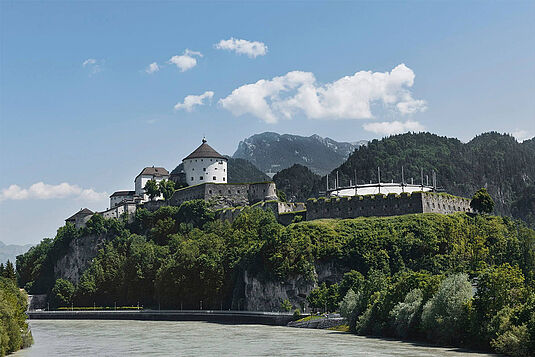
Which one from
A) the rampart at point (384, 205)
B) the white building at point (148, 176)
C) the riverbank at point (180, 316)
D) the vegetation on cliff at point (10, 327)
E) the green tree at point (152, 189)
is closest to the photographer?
the vegetation on cliff at point (10, 327)

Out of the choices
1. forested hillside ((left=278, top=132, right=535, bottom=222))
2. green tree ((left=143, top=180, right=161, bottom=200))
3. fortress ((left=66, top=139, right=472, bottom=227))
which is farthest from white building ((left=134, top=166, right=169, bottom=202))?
forested hillside ((left=278, top=132, right=535, bottom=222))

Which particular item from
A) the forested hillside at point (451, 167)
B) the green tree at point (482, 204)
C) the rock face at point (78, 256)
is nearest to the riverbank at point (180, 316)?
the rock face at point (78, 256)

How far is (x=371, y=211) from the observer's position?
77.9 m

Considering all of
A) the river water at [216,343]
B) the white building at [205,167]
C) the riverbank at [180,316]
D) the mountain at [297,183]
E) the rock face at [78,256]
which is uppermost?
the mountain at [297,183]

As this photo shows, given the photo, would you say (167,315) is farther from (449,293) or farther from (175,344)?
(449,293)

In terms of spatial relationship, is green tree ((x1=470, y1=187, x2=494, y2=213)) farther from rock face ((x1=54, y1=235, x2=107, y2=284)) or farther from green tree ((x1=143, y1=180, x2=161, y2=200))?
rock face ((x1=54, y1=235, x2=107, y2=284))

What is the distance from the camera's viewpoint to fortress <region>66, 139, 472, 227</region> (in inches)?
3036

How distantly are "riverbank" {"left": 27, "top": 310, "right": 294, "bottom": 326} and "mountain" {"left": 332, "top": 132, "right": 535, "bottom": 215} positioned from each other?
83.6 metres

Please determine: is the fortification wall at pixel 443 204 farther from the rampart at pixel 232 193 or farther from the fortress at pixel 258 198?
the rampart at pixel 232 193

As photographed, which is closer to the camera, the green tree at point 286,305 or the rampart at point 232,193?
the green tree at point 286,305

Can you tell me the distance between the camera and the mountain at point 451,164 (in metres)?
162

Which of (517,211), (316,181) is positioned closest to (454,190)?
(517,211)

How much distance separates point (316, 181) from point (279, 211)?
309ft

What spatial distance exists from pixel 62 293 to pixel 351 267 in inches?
1988
